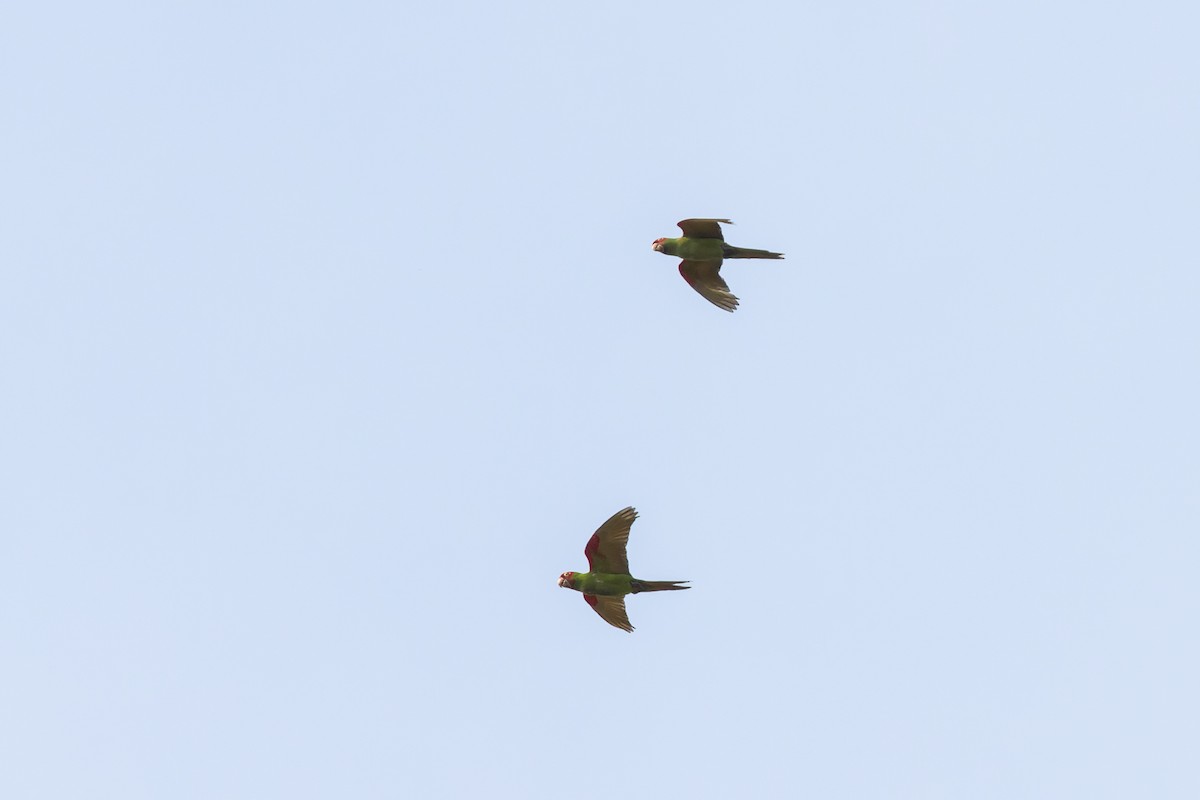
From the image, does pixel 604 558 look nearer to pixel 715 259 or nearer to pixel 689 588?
pixel 689 588

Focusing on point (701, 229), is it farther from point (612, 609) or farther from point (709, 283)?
point (612, 609)

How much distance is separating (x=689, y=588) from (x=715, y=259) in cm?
849

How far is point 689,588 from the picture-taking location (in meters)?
31.0

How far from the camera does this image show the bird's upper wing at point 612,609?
33.4 meters

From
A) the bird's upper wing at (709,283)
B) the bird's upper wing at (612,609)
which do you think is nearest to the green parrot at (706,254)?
the bird's upper wing at (709,283)

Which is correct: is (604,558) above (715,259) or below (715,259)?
below

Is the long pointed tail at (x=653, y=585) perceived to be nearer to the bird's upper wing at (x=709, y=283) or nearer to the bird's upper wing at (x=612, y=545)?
the bird's upper wing at (x=612, y=545)

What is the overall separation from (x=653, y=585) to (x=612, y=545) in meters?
1.33

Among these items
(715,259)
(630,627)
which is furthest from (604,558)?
(715,259)

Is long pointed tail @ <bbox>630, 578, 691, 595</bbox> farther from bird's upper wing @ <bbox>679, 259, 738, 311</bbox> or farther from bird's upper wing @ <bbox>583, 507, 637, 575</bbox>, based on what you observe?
bird's upper wing @ <bbox>679, 259, 738, 311</bbox>

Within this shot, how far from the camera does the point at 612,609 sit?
3344 cm

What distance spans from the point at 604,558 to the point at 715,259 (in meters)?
7.94

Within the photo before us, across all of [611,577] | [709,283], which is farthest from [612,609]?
[709,283]

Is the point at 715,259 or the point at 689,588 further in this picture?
the point at 715,259
